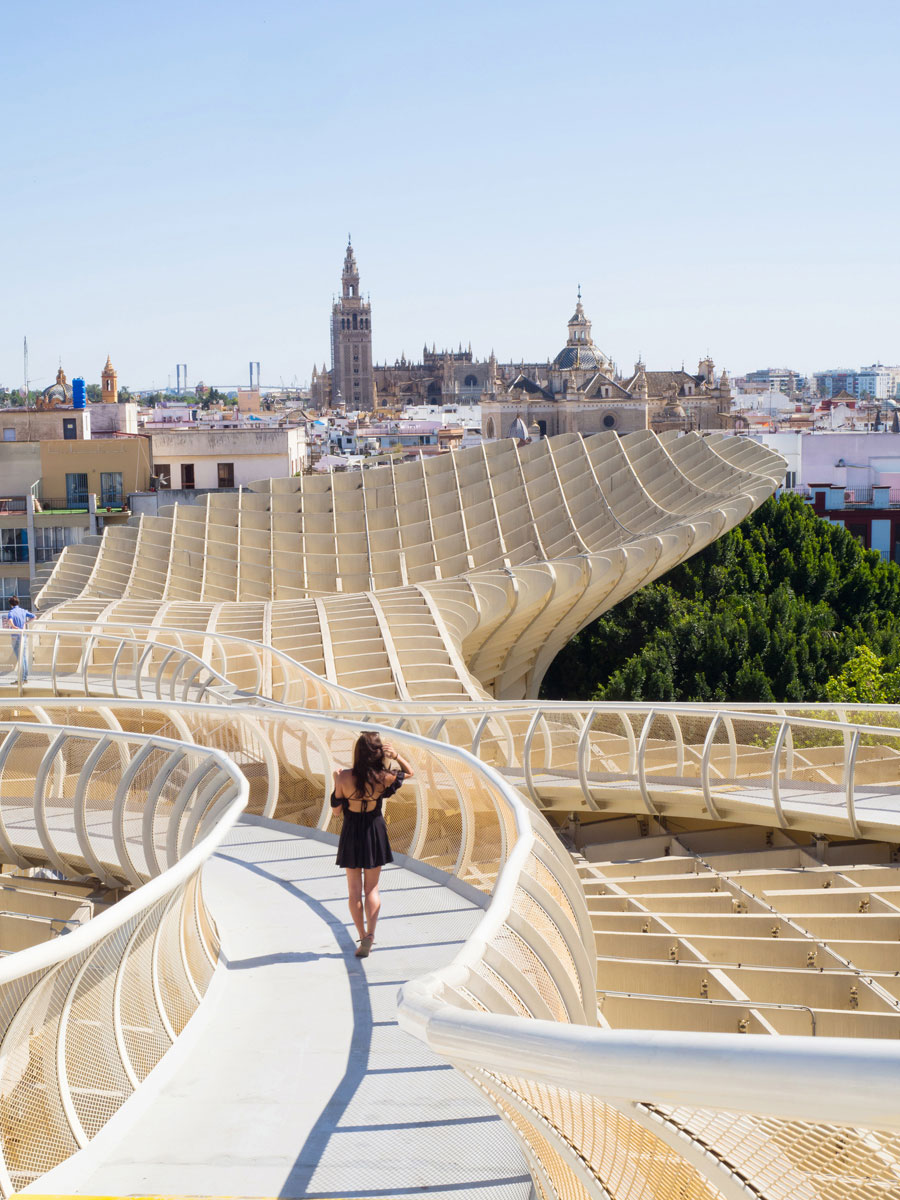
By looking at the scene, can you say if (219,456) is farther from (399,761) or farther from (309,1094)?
(309,1094)

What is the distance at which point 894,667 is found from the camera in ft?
108

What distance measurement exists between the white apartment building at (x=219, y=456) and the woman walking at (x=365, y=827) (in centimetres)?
4570

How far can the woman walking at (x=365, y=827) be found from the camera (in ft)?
20.3

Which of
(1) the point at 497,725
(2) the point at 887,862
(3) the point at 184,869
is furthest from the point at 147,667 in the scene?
(3) the point at 184,869

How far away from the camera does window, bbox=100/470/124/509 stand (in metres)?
46.8

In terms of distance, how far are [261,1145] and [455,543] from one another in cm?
3118

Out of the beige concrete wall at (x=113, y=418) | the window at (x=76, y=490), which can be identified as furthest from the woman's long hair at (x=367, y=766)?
the beige concrete wall at (x=113, y=418)

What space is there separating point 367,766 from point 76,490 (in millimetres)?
42421

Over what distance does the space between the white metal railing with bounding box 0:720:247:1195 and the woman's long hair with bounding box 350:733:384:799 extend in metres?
0.55

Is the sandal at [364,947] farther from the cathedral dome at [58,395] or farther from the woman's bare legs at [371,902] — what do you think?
the cathedral dome at [58,395]

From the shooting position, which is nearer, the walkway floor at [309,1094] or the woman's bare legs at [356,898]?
the walkway floor at [309,1094]

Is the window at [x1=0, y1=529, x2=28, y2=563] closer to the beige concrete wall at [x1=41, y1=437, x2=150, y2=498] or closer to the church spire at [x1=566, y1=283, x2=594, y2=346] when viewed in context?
the beige concrete wall at [x1=41, y1=437, x2=150, y2=498]

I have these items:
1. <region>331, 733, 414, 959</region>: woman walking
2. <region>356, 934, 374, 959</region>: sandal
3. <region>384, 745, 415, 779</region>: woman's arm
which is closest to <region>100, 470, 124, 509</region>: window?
<region>384, 745, 415, 779</region>: woman's arm

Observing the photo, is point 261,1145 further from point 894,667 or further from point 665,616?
point 665,616
